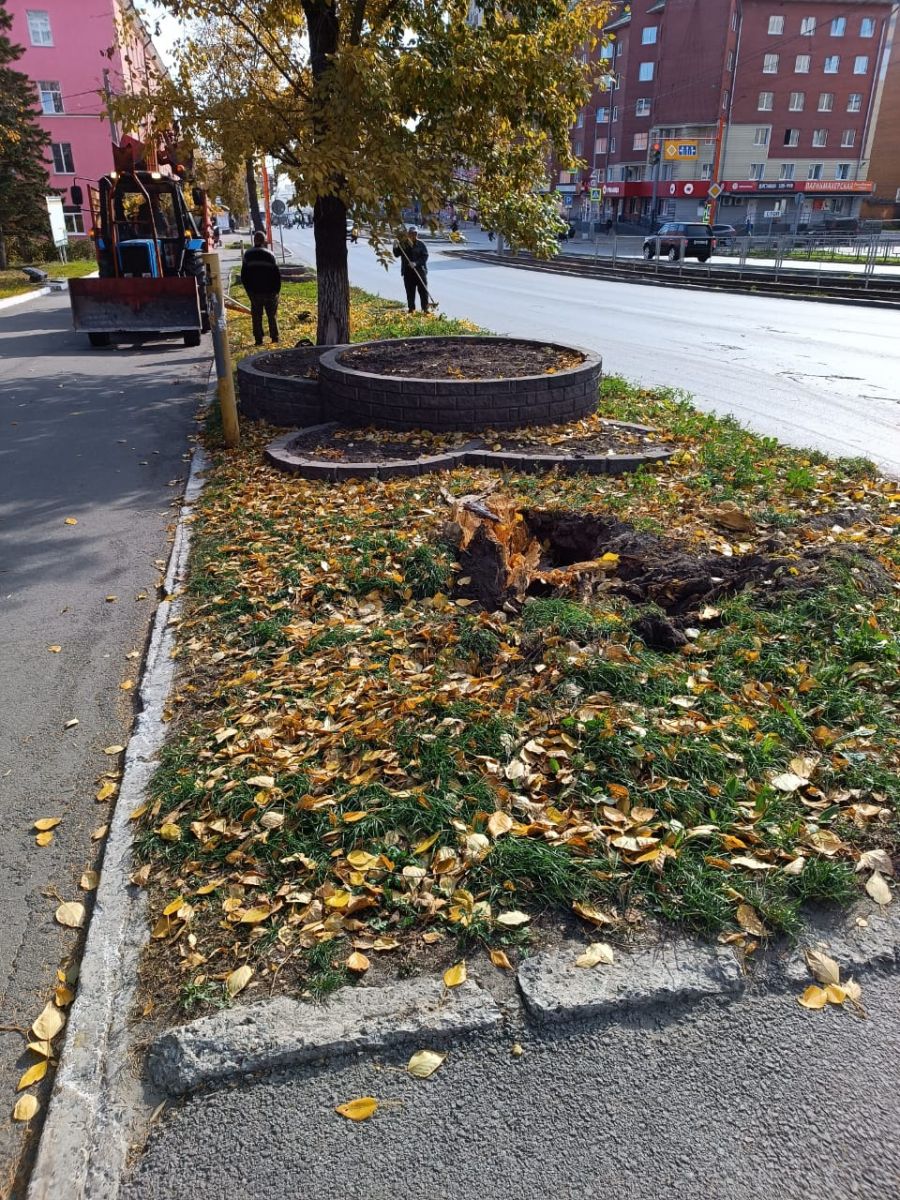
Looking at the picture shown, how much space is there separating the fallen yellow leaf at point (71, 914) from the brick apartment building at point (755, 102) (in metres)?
72.0

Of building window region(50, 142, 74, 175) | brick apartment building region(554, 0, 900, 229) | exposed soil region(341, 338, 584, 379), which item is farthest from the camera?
brick apartment building region(554, 0, 900, 229)

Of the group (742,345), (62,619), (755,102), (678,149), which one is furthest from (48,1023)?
(755,102)

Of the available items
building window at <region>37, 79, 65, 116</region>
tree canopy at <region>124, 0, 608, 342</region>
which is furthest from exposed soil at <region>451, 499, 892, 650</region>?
building window at <region>37, 79, 65, 116</region>

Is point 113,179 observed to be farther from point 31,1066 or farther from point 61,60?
point 61,60

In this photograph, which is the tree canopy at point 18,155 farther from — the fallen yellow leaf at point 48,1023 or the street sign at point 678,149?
the street sign at point 678,149

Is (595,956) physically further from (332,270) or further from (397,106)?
(332,270)

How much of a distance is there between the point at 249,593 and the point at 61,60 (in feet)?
186

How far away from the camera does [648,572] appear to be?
17.1ft

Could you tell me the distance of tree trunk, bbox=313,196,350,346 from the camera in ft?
39.0

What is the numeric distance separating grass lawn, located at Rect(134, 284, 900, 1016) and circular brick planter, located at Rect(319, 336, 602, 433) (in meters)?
2.81

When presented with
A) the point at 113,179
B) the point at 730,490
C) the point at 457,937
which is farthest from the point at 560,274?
the point at 457,937

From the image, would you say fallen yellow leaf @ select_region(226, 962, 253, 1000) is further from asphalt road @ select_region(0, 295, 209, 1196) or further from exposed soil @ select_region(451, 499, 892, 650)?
exposed soil @ select_region(451, 499, 892, 650)

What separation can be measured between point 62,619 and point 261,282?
9539 mm

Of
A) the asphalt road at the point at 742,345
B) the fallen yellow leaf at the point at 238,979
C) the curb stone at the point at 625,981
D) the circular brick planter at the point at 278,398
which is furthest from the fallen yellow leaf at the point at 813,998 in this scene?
the circular brick planter at the point at 278,398
